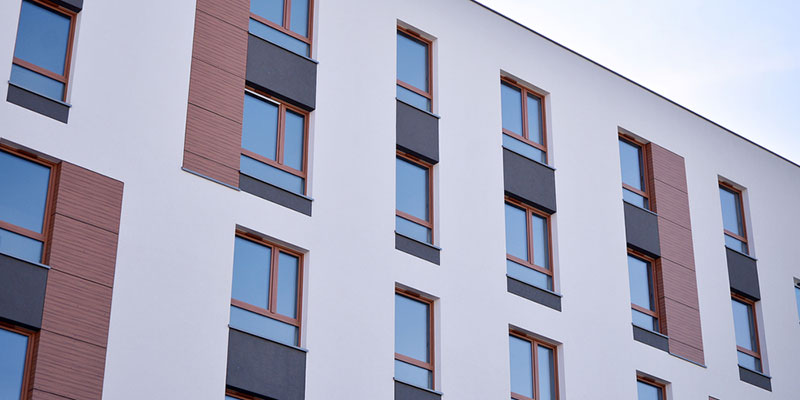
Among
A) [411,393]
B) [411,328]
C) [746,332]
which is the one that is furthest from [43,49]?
[746,332]

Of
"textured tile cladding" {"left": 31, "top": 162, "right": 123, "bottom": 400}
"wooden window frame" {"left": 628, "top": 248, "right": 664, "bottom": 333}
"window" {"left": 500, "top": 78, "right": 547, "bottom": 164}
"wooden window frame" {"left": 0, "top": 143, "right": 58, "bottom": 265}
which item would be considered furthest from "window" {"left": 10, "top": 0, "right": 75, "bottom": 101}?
"wooden window frame" {"left": 628, "top": 248, "right": 664, "bottom": 333}

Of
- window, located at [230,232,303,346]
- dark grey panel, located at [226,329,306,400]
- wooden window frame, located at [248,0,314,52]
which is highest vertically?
wooden window frame, located at [248,0,314,52]

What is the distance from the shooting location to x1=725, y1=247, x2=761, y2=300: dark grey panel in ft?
102

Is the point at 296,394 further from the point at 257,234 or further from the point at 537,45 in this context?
the point at 537,45

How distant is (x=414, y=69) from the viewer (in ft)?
88.2

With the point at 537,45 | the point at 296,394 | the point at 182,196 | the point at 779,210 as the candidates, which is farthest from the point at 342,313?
the point at 779,210

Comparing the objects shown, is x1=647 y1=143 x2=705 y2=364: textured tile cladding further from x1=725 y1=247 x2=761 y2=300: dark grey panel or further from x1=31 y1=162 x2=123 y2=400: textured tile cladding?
x1=31 y1=162 x2=123 y2=400: textured tile cladding

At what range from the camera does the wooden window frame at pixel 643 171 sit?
30.2 m

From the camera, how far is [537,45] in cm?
2930

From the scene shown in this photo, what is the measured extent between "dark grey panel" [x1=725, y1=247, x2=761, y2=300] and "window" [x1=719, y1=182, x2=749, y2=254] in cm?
39

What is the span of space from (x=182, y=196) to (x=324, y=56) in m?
4.95

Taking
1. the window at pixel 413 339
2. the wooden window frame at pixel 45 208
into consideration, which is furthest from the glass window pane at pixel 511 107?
the wooden window frame at pixel 45 208

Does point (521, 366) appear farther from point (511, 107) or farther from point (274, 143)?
point (274, 143)

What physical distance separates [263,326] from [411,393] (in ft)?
10.5
